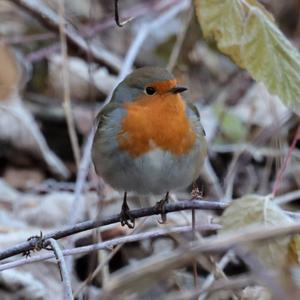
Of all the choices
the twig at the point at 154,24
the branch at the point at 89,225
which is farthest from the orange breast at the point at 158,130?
the twig at the point at 154,24

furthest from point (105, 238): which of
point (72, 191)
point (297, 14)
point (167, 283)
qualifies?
point (297, 14)

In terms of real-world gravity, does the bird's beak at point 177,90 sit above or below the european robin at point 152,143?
above

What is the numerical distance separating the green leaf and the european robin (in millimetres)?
539

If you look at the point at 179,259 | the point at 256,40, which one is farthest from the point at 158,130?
the point at 179,259

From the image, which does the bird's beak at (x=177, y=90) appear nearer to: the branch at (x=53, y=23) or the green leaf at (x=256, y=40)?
the green leaf at (x=256, y=40)

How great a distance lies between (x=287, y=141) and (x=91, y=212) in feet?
5.10

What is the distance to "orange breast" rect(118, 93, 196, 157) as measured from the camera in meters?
3.09

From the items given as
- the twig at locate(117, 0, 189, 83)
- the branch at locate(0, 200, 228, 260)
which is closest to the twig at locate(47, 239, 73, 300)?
the branch at locate(0, 200, 228, 260)

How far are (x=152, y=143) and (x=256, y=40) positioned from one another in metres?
0.64

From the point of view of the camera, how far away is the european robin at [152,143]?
10.1 ft

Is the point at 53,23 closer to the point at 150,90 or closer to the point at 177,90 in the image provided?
the point at 150,90

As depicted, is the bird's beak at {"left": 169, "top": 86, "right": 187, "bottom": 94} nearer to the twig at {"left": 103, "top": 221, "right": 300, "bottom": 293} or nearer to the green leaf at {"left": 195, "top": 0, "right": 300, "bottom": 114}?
the green leaf at {"left": 195, "top": 0, "right": 300, "bottom": 114}

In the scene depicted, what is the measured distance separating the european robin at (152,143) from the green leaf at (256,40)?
539 millimetres

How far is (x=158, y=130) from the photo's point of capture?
10.2 ft
